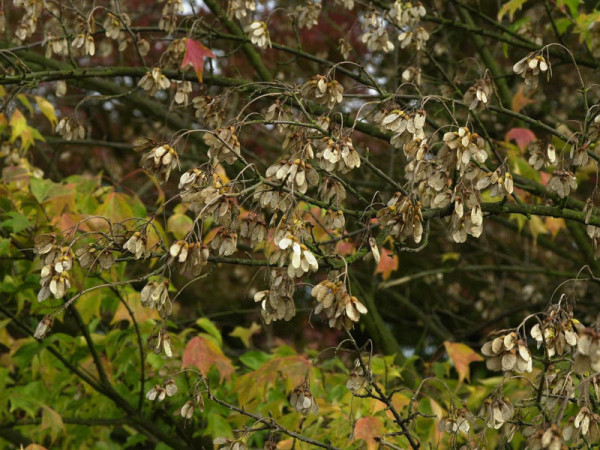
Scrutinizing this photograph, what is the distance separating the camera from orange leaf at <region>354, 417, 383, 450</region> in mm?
2854

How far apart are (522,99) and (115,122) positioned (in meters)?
4.77

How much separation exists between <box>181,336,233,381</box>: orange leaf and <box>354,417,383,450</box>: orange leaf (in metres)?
0.82

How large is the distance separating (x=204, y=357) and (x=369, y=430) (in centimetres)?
90

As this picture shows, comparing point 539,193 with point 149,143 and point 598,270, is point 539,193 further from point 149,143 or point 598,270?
point 149,143

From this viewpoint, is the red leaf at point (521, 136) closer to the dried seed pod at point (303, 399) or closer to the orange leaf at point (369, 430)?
the orange leaf at point (369, 430)

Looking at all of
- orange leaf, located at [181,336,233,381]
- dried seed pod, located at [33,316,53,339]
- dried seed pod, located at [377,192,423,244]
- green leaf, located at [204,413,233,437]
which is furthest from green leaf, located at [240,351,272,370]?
dried seed pod, located at [377,192,423,244]

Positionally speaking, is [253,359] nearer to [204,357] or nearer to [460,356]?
[204,357]

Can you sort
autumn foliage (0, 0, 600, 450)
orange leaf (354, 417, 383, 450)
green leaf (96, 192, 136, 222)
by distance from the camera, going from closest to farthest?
autumn foliage (0, 0, 600, 450) → orange leaf (354, 417, 383, 450) → green leaf (96, 192, 136, 222)

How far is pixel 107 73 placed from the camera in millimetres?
3566

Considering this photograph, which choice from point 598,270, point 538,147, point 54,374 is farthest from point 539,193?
point 54,374

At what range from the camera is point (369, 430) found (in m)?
2.89

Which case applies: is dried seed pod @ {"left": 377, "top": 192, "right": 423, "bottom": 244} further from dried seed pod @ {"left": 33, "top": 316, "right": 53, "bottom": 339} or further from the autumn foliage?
dried seed pod @ {"left": 33, "top": 316, "right": 53, "bottom": 339}

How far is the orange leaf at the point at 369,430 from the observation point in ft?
9.36

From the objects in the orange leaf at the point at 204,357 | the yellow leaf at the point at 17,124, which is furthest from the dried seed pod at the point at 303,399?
→ the yellow leaf at the point at 17,124
